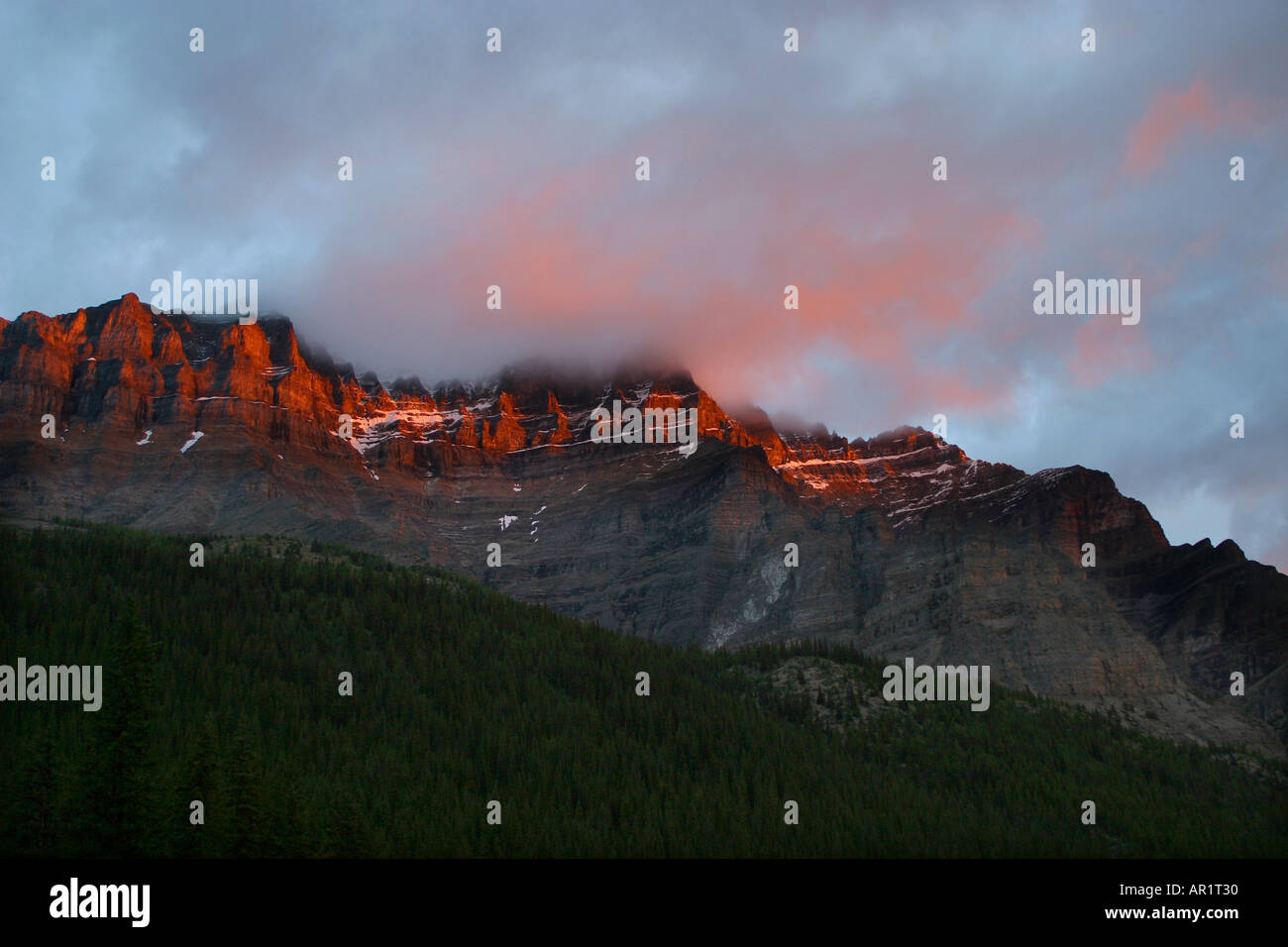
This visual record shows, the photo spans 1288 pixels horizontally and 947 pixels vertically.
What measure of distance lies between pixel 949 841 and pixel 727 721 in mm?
45819

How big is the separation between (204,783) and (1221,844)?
127 metres

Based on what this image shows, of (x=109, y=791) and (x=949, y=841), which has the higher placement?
(x=109, y=791)

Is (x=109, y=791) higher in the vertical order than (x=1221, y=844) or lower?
higher

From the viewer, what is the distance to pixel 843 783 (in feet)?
566

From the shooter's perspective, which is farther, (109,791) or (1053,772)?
(1053,772)

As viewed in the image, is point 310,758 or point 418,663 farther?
point 418,663

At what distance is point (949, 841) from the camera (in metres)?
152
